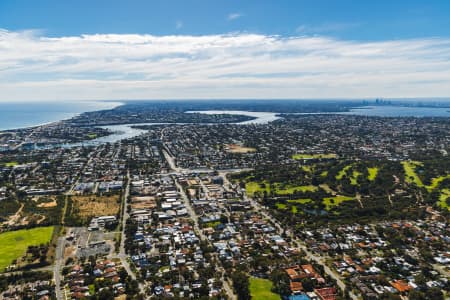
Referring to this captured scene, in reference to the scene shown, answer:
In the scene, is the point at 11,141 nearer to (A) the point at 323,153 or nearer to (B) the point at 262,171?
(B) the point at 262,171

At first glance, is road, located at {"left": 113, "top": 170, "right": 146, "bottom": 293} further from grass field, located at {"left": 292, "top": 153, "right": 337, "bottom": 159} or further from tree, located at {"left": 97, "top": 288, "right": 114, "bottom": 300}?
grass field, located at {"left": 292, "top": 153, "right": 337, "bottom": 159}

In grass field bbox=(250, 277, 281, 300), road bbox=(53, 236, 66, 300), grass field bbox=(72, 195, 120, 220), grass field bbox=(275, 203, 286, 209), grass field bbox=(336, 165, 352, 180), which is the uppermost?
grass field bbox=(336, 165, 352, 180)

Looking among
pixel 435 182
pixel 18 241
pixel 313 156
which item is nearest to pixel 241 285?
pixel 18 241

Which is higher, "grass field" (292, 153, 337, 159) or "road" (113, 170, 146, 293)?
"grass field" (292, 153, 337, 159)

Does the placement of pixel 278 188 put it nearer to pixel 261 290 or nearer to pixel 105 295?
pixel 261 290

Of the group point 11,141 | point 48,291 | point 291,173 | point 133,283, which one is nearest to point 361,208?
point 291,173

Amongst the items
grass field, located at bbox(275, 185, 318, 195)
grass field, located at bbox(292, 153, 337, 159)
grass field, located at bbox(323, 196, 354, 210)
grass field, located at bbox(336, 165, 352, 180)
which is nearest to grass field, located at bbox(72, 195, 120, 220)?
grass field, located at bbox(275, 185, 318, 195)

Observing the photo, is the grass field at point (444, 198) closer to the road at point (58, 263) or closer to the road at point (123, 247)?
the road at point (123, 247)
